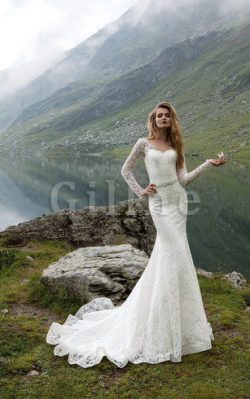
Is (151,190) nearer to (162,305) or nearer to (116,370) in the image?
(162,305)

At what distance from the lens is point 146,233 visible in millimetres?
23156

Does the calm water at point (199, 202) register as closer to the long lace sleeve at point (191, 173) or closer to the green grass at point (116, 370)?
the green grass at point (116, 370)

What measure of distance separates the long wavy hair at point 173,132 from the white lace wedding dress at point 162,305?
188 mm

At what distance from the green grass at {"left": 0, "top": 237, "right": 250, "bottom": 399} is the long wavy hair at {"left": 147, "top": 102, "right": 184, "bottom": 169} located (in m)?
4.58

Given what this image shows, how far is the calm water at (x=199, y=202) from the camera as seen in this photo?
55562 mm

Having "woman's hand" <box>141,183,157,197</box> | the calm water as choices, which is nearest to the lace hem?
"woman's hand" <box>141,183,157,197</box>

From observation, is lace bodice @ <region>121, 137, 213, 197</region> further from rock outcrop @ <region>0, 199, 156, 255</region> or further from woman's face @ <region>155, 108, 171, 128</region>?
rock outcrop @ <region>0, 199, 156, 255</region>

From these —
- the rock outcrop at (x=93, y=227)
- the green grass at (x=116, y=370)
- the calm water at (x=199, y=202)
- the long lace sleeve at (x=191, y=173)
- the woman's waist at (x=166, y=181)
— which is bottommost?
the green grass at (x=116, y=370)

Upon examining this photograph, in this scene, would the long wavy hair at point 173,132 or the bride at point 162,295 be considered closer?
the bride at point 162,295

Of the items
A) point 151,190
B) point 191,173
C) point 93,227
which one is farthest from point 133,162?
point 93,227

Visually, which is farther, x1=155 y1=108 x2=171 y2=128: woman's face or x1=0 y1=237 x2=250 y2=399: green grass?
x1=155 y1=108 x2=171 y2=128: woman's face

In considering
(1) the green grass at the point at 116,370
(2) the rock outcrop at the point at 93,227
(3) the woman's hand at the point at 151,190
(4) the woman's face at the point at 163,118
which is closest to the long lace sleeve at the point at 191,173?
Result: (3) the woman's hand at the point at 151,190

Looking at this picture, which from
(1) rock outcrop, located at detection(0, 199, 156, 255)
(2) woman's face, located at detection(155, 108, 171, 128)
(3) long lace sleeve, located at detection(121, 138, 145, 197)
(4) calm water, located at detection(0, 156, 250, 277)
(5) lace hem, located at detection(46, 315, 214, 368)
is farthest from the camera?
(4) calm water, located at detection(0, 156, 250, 277)

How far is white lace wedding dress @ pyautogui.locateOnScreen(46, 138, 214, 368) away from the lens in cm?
978
